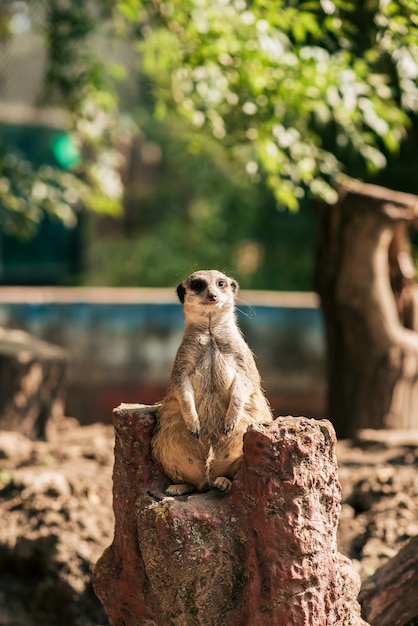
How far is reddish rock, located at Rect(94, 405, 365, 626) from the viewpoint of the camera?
271 cm

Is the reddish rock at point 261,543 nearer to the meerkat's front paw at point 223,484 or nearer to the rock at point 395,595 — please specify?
the meerkat's front paw at point 223,484

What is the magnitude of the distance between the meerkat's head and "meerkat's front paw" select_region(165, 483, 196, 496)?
23.0 inches

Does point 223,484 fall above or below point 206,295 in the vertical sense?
below

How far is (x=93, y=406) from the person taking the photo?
9367 mm

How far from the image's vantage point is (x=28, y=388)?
6.46 m

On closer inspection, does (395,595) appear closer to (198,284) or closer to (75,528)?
(198,284)

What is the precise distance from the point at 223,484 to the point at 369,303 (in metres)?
3.67

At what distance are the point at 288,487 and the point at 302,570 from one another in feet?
0.82

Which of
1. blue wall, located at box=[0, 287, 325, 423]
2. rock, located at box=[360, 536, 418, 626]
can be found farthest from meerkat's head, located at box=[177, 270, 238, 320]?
blue wall, located at box=[0, 287, 325, 423]

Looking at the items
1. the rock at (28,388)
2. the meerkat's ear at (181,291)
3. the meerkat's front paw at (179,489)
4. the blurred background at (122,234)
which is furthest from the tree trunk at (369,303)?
the meerkat's front paw at (179,489)

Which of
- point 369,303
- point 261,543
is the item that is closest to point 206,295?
point 261,543

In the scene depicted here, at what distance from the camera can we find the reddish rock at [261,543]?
2.71m

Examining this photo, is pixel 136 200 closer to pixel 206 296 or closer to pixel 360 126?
pixel 360 126

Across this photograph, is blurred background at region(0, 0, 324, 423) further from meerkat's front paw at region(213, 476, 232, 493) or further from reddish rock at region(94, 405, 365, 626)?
reddish rock at region(94, 405, 365, 626)
